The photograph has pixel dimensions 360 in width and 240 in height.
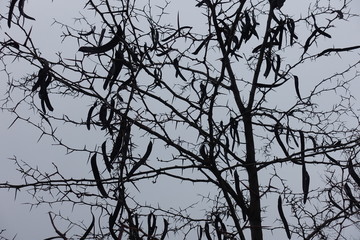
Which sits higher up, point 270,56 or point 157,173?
point 270,56

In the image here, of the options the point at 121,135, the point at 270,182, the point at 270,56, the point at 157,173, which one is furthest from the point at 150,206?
the point at 270,56

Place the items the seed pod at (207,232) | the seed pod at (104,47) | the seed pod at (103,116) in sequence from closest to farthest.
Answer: the seed pod at (104,47) → the seed pod at (103,116) → the seed pod at (207,232)

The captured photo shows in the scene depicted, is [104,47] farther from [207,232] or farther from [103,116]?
[207,232]

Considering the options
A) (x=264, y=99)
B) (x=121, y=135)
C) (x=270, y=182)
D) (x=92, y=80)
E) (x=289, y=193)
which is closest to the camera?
(x=121, y=135)

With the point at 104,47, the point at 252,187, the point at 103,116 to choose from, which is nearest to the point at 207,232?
the point at 252,187

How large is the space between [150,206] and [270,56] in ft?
2.18

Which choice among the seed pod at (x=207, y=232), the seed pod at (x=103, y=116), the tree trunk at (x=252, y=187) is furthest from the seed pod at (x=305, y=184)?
the seed pod at (x=103, y=116)

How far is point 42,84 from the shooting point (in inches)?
42.1

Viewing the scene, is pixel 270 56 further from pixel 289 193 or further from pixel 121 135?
pixel 121 135

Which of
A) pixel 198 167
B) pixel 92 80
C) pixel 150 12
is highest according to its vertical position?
pixel 150 12

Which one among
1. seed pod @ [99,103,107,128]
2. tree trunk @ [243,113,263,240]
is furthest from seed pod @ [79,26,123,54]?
tree trunk @ [243,113,263,240]

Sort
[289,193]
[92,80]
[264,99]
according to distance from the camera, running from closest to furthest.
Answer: [92,80] → [289,193] → [264,99]

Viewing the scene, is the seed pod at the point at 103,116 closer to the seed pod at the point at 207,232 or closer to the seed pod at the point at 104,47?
the seed pod at the point at 104,47

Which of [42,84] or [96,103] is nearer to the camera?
[42,84]
